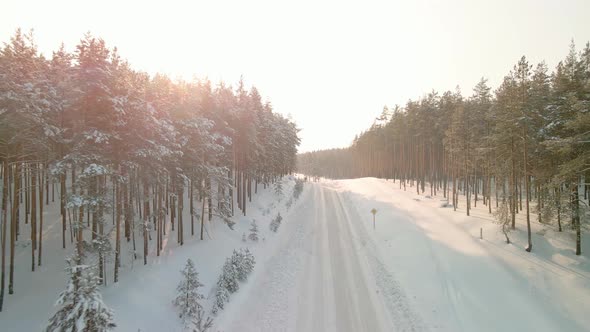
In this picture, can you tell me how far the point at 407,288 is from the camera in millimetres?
16109

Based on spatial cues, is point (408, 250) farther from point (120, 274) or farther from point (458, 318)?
point (120, 274)

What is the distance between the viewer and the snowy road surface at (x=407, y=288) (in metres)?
12.9

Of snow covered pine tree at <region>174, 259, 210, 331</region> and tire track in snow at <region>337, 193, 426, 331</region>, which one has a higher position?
snow covered pine tree at <region>174, 259, 210, 331</region>

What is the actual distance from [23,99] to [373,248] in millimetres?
23990

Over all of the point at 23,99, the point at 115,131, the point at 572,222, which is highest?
the point at 23,99

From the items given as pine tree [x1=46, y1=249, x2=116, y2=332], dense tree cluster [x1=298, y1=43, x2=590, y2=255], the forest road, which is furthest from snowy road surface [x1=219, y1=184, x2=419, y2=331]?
dense tree cluster [x1=298, y1=43, x2=590, y2=255]

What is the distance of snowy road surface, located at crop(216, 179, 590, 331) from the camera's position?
506 inches

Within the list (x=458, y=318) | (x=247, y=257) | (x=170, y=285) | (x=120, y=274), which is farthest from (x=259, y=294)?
(x=458, y=318)

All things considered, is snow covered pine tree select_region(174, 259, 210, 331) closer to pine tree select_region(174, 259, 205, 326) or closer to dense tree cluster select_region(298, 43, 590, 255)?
pine tree select_region(174, 259, 205, 326)

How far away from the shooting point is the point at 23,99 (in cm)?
1225

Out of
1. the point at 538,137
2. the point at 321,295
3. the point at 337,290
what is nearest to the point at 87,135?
the point at 321,295

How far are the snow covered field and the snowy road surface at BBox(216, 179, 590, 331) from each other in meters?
0.06

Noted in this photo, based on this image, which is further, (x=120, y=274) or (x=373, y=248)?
(x=373, y=248)

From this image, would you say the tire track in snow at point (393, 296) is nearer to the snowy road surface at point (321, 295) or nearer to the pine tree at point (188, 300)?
the snowy road surface at point (321, 295)
